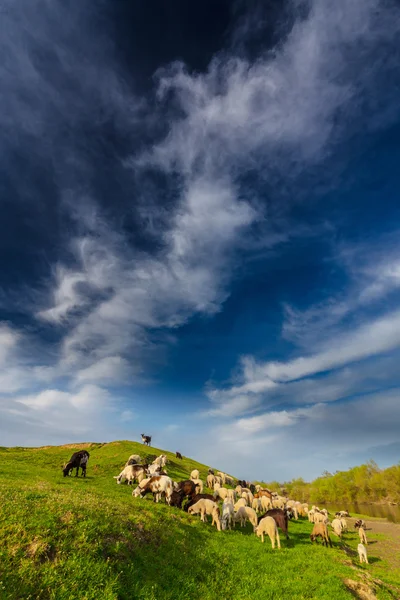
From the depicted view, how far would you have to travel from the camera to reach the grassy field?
9.70 meters

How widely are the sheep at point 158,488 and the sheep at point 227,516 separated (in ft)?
14.1

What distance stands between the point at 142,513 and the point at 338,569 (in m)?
11.1

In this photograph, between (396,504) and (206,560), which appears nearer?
(206,560)

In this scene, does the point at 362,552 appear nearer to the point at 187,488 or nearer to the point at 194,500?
the point at 194,500

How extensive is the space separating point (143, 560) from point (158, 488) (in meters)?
12.6

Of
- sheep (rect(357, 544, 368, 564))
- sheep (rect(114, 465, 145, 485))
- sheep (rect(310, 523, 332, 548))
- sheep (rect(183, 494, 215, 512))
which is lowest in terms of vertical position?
sheep (rect(357, 544, 368, 564))

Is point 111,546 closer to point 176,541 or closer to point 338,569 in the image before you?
point 176,541

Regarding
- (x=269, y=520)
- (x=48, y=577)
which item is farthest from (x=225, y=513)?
(x=48, y=577)

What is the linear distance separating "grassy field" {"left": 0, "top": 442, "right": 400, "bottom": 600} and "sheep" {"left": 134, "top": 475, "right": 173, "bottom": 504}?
347 cm

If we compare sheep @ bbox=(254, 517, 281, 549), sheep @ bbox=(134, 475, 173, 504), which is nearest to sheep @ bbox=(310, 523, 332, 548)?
sheep @ bbox=(254, 517, 281, 549)

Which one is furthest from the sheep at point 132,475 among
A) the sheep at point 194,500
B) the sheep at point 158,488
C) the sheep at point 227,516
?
the sheep at point 227,516

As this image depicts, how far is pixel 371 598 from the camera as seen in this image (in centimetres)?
A: 1471

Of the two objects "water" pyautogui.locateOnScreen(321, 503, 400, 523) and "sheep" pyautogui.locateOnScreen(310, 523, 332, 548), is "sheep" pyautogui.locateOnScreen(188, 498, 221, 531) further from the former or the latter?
"water" pyautogui.locateOnScreen(321, 503, 400, 523)

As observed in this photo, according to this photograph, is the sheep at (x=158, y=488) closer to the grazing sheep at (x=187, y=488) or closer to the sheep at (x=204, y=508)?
the grazing sheep at (x=187, y=488)
